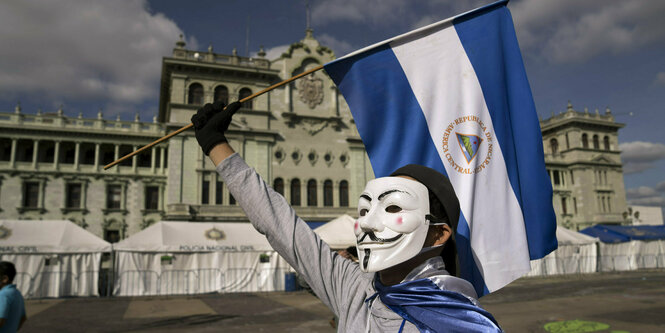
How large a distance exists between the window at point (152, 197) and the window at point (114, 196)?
1.96 metres

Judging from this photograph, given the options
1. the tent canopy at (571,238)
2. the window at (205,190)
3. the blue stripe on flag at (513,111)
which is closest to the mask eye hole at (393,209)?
the blue stripe on flag at (513,111)

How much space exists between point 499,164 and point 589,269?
30.1m

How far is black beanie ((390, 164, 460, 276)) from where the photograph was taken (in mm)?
1762

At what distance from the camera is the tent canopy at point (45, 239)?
17656 mm

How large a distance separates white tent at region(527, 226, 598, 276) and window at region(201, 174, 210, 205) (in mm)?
21339

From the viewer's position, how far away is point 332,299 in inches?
76.6

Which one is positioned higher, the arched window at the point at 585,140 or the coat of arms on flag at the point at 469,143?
the arched window at the point at 585,140

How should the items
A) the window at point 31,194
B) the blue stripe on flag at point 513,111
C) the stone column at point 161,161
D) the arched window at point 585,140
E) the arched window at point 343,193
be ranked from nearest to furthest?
the blue stripe on flag at point 513,111 → the window at point 31,194 → the arched window at point 343,193 → the stone column at point 161,161 → the arched window at point 585,140

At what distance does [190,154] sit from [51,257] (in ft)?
41.0

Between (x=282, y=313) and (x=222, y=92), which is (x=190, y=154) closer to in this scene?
(x=222, y=92)

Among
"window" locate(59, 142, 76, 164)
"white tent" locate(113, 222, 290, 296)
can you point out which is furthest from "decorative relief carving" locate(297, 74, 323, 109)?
"window" locate(59, 142, 76, 164)

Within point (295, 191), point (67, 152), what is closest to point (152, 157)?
point (67, 152)

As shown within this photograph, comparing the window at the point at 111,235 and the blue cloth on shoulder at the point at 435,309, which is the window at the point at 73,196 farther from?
the blue cloth on shoulder at the point at 435,309

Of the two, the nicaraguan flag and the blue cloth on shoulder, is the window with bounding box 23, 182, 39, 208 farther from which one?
the blue cloth on shoulder
